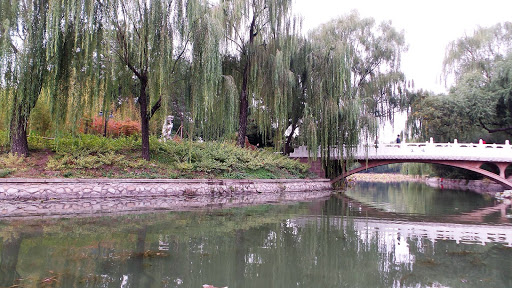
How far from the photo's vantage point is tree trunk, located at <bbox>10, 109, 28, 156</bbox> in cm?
1031

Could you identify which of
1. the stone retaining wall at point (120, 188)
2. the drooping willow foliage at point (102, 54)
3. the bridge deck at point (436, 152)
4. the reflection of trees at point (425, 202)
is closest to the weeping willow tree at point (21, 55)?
the drooping willow foliage at point (102, 54)

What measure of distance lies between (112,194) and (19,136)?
3.42 meters

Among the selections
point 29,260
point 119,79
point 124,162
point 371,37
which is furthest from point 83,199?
point 371,37

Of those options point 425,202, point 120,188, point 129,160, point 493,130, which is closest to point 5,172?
point 120,188

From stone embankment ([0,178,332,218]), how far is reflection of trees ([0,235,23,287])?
2.64 meters

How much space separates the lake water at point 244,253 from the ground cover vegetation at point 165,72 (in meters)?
5.14

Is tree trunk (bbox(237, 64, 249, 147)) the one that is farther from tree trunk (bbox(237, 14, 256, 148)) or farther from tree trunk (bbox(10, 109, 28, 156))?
tree trunk (bbox(10, 109, 28, 156))

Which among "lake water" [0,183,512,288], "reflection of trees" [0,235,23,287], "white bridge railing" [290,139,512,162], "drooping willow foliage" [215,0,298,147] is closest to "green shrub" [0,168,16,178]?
"lake water" [0,183,512,288]

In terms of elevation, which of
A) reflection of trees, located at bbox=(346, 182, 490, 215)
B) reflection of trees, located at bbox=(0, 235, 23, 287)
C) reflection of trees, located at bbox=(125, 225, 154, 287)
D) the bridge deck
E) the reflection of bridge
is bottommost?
reflection of trees, located at bbox=(346, 182, 490, 215)

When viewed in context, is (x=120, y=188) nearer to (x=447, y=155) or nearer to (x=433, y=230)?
(x=433, y=230)

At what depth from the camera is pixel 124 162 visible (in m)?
11.8

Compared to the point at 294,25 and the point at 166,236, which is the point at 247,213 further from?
the point at 294,25

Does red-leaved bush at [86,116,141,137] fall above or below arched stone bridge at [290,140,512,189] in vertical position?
above

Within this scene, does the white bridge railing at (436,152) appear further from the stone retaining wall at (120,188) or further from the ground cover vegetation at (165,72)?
the stone retaining wall at (120,188)
